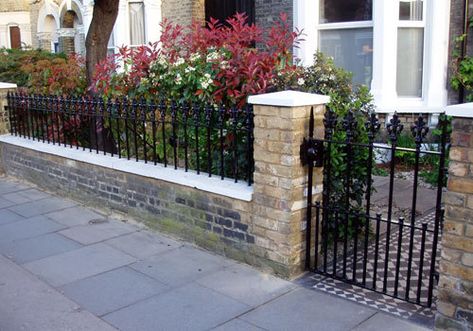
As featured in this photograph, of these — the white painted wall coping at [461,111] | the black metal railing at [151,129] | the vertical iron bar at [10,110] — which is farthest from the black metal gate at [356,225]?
the vertical iron bar at [10,110]

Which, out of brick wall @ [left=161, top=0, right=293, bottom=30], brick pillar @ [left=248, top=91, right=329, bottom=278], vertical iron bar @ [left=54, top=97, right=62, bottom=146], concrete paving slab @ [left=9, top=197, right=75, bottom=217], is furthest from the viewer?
brick wall @ [left=161, top=0, right=293, bottom=30]

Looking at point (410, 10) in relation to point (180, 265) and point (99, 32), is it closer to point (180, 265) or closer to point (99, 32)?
point (99, 32)

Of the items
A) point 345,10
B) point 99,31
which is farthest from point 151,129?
point 345,10

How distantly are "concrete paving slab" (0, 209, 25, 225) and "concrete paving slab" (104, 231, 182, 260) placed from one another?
1540 mm

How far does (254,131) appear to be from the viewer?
4.40m

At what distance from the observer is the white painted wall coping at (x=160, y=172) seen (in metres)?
4.64

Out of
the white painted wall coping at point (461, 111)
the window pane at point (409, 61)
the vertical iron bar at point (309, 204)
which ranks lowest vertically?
the vertical iron bar at point (309, 204)

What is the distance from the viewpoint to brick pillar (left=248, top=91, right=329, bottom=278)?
13.4 feet

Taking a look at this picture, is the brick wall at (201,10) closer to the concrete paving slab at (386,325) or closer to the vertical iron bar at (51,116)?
the vertical iron bar at (51,116)

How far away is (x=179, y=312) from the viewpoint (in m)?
3.80

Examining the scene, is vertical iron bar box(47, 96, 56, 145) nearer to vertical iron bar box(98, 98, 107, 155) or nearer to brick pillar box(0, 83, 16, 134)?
vertical iron bar box(98, 98, 107, 155)

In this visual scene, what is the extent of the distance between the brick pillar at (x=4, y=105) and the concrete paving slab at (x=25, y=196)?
4.98 feet

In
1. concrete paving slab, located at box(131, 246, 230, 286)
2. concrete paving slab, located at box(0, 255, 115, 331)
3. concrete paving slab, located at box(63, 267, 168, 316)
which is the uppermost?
concrete paving slab, located at box(131, 246, 230, 286)

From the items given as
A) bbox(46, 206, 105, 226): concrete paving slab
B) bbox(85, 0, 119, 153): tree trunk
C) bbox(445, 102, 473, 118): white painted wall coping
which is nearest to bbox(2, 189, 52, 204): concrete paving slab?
bbox(46, 206, 105, 226): concrete paving slab
